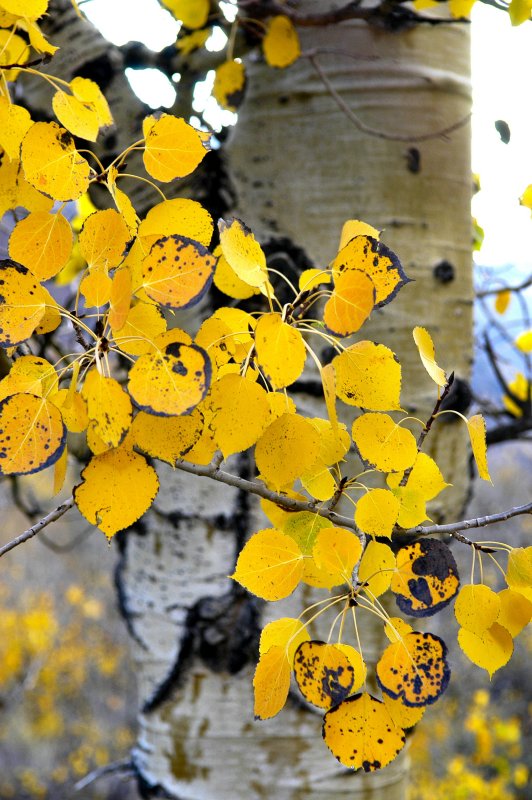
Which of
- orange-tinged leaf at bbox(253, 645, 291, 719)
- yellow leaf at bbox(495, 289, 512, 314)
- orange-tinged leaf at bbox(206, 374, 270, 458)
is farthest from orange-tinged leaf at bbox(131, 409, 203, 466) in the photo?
yellow leaf at bbox(495, 289, 512, 314)

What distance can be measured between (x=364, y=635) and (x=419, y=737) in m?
2.64

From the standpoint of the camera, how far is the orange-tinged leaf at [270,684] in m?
0.37

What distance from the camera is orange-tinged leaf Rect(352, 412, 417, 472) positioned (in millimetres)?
386

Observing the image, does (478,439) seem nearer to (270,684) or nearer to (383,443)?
(383,443)

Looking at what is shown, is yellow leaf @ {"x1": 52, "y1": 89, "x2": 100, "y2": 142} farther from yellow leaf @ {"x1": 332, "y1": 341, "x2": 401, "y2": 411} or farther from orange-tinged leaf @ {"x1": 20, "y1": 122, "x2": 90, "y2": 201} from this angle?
yellow leaf @ {"x1": 332, "y1": 341, "x2": 401, "y2": 411}

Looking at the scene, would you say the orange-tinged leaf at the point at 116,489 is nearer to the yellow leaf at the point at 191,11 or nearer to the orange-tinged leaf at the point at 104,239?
the orange-tinged leaf at the point at 104,239

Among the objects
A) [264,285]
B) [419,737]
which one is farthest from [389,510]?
[419,737]

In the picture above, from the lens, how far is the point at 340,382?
0.38m

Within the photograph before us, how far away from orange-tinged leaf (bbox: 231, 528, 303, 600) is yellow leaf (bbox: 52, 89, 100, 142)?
26 cm

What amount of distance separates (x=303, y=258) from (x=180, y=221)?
1.39 ft

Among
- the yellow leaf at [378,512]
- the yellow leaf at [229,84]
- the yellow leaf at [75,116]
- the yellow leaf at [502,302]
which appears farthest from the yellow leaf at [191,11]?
the yellow leaf at [502,302]

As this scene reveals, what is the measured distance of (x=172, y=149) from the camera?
0.39 metres

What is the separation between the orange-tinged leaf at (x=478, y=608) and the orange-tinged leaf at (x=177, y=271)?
0.75 feet

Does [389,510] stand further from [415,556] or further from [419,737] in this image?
[419,737]
